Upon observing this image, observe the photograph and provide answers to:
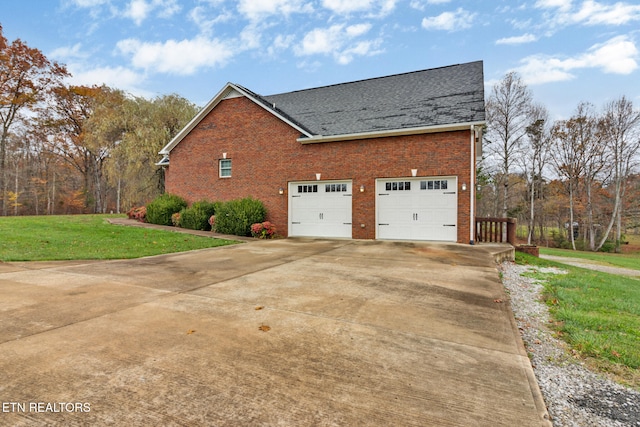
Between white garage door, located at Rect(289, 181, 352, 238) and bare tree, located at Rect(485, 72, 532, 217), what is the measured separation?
19.7 meters

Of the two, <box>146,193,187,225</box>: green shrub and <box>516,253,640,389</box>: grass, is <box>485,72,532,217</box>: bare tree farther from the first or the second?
<box>146,193,187,225</box>: green shrub

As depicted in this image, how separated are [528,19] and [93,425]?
61.2 ft

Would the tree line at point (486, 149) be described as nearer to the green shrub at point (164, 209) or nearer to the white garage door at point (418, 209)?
the green shrub at point (164, 209)

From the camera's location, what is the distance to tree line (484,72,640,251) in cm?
2452

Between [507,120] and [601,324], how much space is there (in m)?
26.3

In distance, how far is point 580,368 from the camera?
2580 millimetres

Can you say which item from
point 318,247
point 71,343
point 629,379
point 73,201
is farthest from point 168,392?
point 73,201

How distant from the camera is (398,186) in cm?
1089

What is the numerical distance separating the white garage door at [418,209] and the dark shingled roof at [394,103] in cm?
200

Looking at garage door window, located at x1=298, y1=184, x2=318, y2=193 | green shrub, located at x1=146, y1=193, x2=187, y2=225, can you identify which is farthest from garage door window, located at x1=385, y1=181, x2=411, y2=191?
green shrub, located at x1=146, y1=193, x2=187, y2=225

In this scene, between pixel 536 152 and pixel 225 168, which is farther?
pixel 536 152

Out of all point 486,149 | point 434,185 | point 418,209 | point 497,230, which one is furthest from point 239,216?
point 486,149

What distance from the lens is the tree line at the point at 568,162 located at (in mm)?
24516

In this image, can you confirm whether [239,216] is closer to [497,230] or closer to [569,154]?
[497,230]
